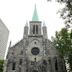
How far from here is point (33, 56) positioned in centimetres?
3116

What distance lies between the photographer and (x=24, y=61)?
1179 inches

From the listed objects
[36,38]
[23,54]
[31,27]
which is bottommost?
[23,54]

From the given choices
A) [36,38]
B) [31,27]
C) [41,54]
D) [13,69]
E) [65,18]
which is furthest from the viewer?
[31,27]

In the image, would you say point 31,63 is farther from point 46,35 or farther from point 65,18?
point 65,18

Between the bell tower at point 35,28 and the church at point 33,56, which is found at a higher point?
the bell tower at point 35,28

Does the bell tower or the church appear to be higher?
the bell tower

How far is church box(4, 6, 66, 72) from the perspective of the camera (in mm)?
29453

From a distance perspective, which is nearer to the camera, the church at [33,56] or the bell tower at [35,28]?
the church at [33,56]

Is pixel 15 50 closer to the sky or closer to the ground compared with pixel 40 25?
closer to the ground

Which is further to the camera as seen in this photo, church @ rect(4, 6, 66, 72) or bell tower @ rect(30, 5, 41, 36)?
bell tower @ rect(30, 5, 41, 36)

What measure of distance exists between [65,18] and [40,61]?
785 inches

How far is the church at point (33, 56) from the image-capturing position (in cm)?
2945

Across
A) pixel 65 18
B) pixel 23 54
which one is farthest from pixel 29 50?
pixel 65 18

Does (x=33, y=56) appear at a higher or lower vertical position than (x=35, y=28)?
lower
